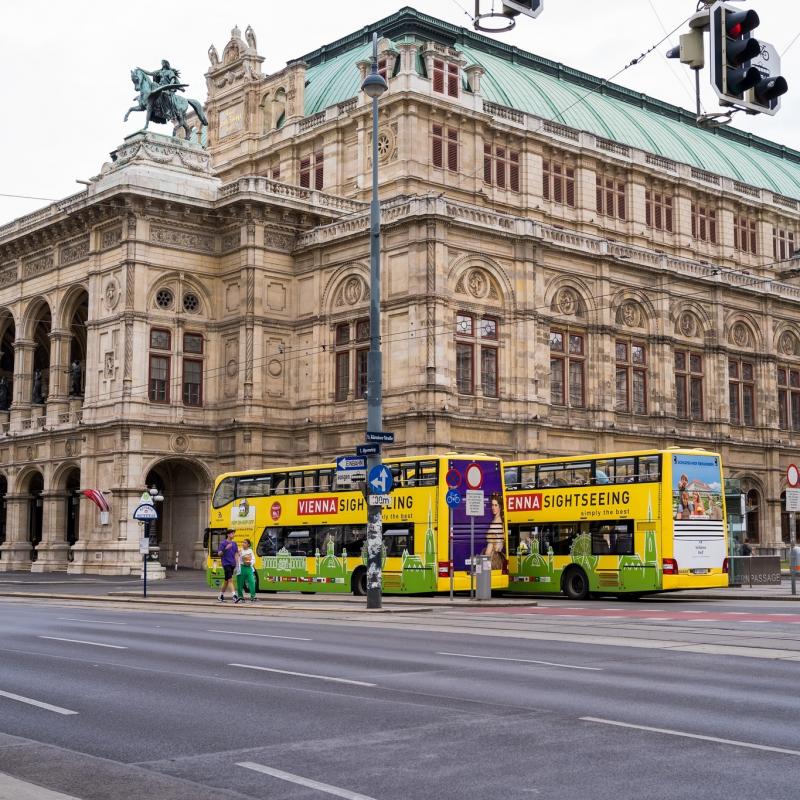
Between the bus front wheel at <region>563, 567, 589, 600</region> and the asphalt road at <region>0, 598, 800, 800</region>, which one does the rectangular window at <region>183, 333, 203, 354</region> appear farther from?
the asphalt road at <region>0, 598, 800, 800</region>

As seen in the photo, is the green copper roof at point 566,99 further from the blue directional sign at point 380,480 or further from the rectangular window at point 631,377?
the blue directional sign at point 380,480

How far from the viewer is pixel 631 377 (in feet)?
197

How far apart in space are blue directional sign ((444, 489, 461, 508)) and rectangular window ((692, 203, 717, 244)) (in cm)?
4257

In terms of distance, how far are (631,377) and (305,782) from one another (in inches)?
2086

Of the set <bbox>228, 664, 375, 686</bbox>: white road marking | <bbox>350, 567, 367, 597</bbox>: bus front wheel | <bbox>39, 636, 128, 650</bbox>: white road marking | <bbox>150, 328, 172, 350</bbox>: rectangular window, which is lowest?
<bbox>228, 664, 375, 686</bbox>: white road marking

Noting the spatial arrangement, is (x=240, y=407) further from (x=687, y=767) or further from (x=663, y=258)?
(x=687, y=767)

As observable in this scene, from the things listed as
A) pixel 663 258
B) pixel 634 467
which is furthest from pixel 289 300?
pixel 634 467

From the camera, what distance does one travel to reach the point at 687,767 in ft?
30.2

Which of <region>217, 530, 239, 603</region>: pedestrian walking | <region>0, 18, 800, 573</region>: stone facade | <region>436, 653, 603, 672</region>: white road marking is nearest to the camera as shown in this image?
<region>436, 653, 603, 672</region>: white road marking

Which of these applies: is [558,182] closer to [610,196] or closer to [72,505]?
[610,196]

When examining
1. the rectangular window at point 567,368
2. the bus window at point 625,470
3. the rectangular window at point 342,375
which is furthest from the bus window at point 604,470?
the rectangular window at point 342,375

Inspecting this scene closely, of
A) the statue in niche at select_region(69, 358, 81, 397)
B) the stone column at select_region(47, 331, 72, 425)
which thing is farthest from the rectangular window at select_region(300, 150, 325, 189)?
the statue in niche at select_region(69, 358, 81, 397)

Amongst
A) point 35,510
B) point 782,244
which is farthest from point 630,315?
point 35,510

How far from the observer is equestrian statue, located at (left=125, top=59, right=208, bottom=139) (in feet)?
190
